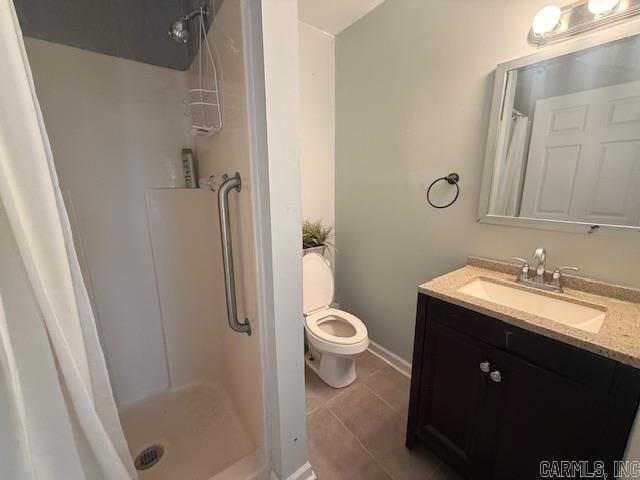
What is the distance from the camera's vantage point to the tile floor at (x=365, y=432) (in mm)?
1183

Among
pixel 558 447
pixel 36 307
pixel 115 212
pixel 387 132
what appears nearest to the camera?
pixel 36 307

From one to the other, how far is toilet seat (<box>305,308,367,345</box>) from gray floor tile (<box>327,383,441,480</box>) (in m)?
0.38

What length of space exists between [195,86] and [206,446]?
1.87 meters

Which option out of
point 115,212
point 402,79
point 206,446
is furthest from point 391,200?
point 206,446

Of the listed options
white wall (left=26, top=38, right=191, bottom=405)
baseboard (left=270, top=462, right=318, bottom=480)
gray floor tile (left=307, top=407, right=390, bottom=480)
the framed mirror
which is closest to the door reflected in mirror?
the framed mirror

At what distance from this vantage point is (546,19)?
1.02 metres

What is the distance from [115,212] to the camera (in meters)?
1.36

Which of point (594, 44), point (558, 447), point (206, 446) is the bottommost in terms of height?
point (206, 446)

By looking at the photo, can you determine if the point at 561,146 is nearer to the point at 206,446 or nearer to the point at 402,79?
the point at 402,79

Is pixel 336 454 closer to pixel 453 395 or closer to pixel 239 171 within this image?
pixel 453 395

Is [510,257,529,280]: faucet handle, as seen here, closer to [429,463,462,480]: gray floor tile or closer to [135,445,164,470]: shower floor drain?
[429,463,462,480]: gray floor tile

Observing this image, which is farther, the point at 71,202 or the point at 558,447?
→ the point at 71,202

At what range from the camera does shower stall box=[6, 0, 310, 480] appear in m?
1.04

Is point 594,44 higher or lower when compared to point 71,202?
higher
